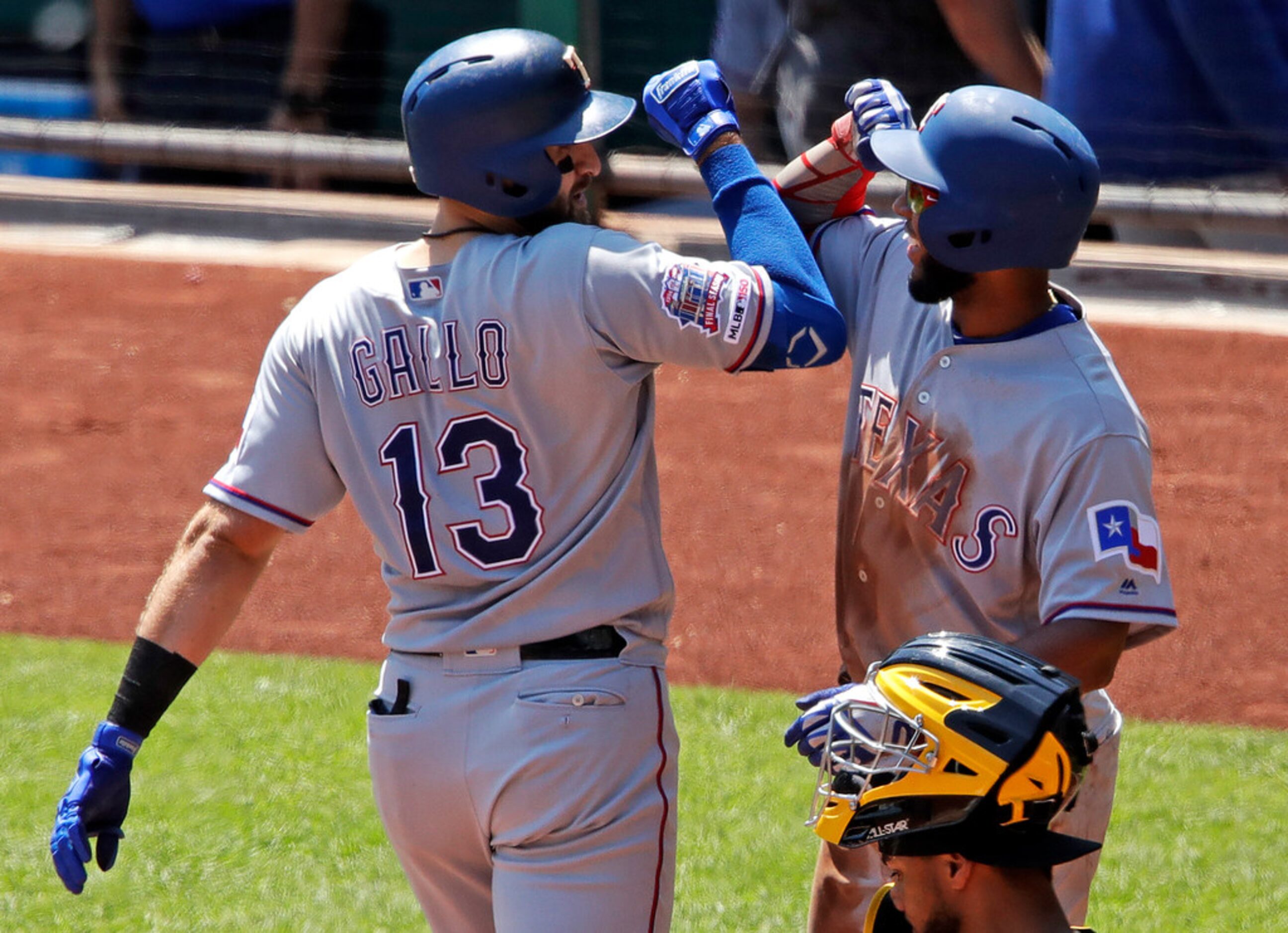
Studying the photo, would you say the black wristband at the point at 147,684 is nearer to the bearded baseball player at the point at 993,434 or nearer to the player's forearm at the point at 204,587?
the player's forearm at the point at 204,587

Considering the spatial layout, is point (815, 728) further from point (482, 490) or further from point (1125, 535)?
point (482, 490)

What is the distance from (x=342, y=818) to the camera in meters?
4.64

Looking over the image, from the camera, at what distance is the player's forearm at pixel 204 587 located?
2.79m

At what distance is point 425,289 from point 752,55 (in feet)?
16.6

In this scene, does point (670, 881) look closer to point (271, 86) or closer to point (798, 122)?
point (798, 122)

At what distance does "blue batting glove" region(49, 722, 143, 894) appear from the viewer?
2.75 meters

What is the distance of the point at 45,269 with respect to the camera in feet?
26.2

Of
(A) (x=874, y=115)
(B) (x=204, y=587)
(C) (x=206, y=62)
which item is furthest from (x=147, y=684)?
(C) (x=206, y=62)

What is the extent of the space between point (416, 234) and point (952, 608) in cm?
585

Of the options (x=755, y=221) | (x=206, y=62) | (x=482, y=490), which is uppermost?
(x=755, y=221)

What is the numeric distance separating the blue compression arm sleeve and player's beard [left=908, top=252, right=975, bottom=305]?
0.13 metres

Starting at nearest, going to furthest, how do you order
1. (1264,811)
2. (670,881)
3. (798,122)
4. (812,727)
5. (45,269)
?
1. (812,727)
2. (670,881)
3. (1264,811)
4. (798,122)
5. (45,269)

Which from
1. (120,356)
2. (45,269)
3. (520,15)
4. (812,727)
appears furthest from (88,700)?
(520,15)

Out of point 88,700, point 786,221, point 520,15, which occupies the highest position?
point 786,221
